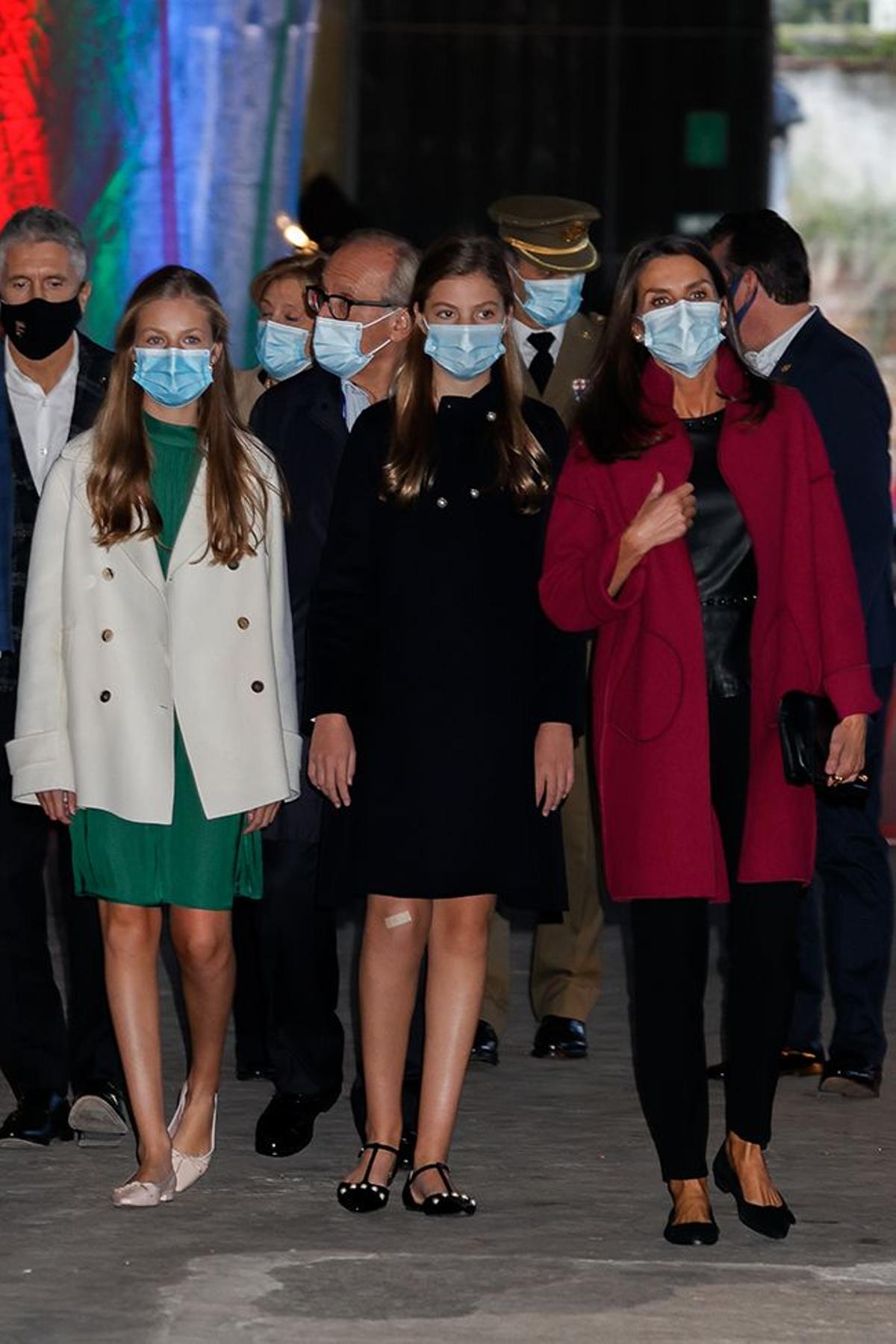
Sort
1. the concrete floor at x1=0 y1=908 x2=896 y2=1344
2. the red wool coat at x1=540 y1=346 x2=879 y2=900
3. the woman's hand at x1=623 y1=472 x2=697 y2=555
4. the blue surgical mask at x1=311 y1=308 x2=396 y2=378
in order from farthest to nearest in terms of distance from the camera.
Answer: the blue surgical mask at x1=311 y1=308 x2=396 y2=378 → the red wool coat at x1=540 y1=346 x2=879 y2=900 → the woman's hand at x1=623 y1=472 x2=697 y2=555 → the concrete floor at x1=0 y1=908 x2=896 y2=1344

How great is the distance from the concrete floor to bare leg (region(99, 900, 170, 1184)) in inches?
5.8

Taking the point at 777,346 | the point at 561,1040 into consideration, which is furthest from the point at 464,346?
the point at 561,1040

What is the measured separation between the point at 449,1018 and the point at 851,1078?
1.60m

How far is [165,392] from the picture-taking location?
6137 millimetres

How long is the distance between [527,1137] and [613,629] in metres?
1.43

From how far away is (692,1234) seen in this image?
573 cm

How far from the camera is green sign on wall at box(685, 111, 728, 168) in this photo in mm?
15516

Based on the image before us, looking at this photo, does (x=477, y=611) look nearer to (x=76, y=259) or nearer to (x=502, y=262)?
(x=502, y=262)

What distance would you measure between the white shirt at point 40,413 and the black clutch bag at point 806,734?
184cm

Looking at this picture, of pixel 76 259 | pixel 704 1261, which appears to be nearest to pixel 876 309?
pixel 76 259

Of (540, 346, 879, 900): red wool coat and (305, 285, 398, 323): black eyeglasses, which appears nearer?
(540, 346, 879, 900): red wool coat

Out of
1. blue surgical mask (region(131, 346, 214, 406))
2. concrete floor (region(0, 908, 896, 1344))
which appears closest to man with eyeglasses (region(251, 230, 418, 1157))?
concrete floor (region(0, 908, 896, 1344))

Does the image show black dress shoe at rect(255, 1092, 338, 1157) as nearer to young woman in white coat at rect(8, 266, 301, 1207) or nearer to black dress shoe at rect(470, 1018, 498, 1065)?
young woman in white coat at rect(8, 266, 301, 1207)

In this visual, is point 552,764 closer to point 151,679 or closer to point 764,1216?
point 151,679
